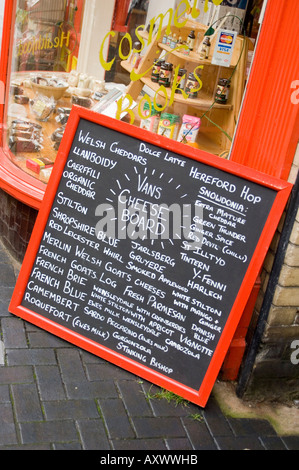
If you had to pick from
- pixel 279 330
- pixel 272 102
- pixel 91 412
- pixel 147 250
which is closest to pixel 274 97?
pixel 272 102

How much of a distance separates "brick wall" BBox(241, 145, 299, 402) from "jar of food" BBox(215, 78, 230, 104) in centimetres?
85

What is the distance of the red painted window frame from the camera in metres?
3.23

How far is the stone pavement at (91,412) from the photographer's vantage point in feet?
10.5

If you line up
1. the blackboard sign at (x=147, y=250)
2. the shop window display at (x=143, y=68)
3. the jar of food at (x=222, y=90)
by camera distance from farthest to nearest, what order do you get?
1. the jar of food at (x=222, y=90)
2. the shop window display at (x=143, y=68)
3. the blackboard sign at (x=147, y=250)

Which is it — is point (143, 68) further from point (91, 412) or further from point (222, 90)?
point (91, 412)

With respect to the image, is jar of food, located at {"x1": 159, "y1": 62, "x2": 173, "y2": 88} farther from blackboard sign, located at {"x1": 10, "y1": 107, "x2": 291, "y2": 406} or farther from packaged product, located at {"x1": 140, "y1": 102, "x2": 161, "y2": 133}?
blackboard sign, located at {"x1": 10, "y1": 107, "x2": 291, "y2": 406}

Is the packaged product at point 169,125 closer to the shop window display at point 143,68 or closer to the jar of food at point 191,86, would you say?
the shop window display at point 143,68

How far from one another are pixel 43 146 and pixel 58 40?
31.7 inches

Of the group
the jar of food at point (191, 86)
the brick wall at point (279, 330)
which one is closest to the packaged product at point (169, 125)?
the jar of food at point (191, 86)

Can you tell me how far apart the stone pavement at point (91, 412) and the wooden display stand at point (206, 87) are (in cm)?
161
